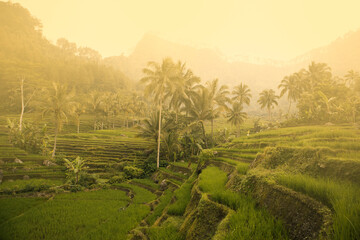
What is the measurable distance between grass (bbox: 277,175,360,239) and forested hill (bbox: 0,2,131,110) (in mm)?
48995

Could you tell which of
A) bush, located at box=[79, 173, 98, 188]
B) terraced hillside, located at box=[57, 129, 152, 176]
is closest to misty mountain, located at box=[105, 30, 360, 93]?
terraced hillside, located at box=[57, 129, 152, 176]

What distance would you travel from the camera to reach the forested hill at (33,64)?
40822mm

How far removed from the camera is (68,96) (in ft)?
76.7

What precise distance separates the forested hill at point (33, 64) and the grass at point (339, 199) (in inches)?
1929

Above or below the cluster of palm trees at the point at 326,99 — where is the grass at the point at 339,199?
below

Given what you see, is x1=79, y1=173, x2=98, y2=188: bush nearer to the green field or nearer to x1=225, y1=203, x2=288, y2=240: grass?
the green field

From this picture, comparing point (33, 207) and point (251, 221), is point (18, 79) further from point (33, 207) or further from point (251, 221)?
point (251, 221)

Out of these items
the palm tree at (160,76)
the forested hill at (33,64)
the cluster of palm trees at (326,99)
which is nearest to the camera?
the cluster of palm trees at (326,99)

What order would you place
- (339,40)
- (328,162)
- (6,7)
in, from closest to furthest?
1. (328,162)
2. (6,7)
3. (339,40)

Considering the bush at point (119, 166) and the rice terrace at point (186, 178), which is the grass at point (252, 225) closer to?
the rice terrace at point (186, 178)

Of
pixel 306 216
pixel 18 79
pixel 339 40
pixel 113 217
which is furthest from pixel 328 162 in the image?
pixel 339 40

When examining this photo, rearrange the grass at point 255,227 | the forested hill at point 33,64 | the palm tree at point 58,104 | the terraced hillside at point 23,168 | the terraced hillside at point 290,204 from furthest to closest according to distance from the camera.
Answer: the forested hill at point 33,64 < the palm tree at point 58,104 < the terraced hillside at point 23,168 < the grass at point 255,227 < the terraced hillside at point 290,204

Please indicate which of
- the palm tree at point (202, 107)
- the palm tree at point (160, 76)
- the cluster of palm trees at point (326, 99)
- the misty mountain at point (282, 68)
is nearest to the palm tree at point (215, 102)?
the palm tree at point (202, 107)

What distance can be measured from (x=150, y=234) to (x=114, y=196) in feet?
30.3
